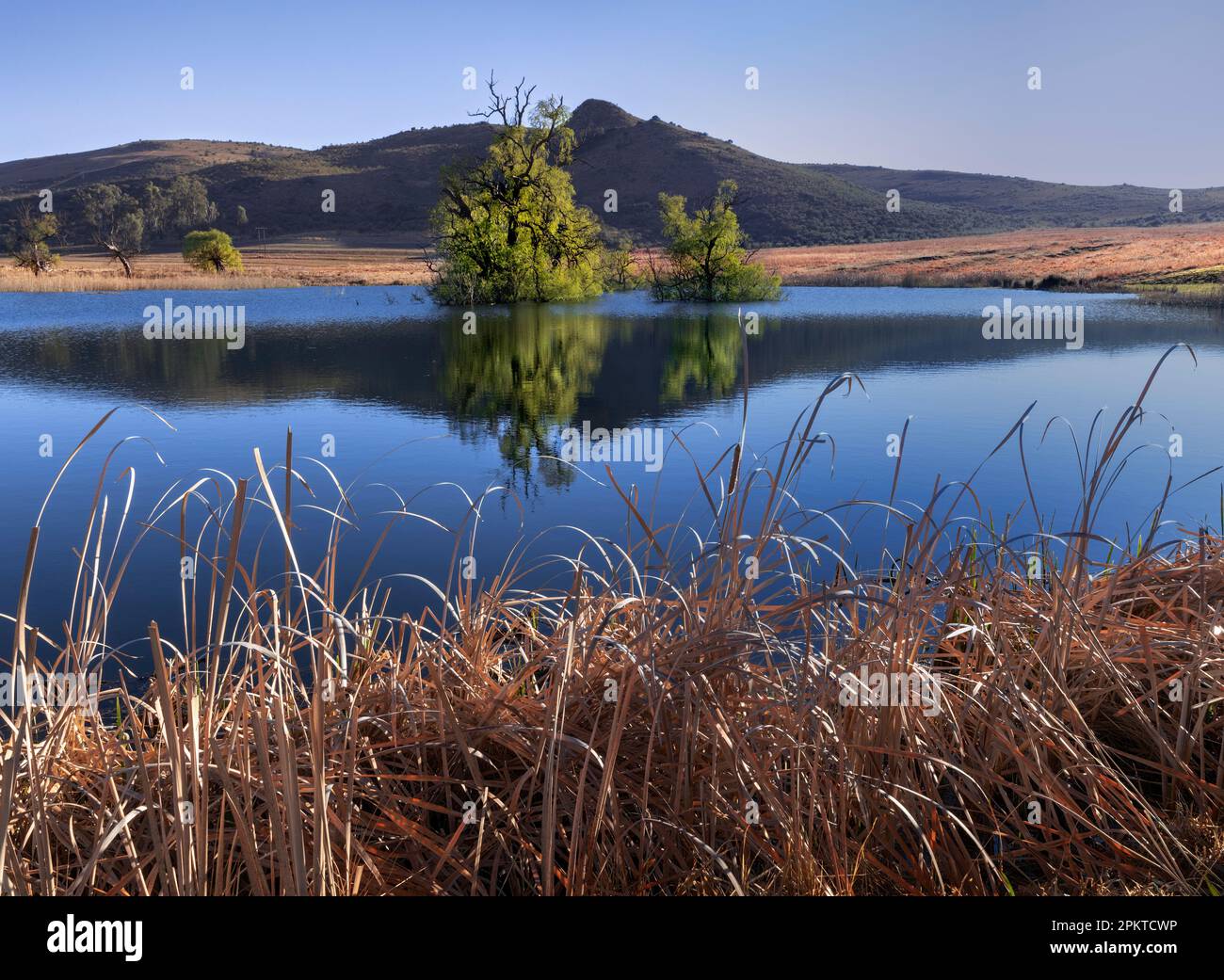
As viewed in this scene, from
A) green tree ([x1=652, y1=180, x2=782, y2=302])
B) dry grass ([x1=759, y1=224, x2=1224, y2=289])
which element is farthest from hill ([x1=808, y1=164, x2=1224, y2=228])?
green tree ([x1=652, y1=180, x2=782, y2=302])

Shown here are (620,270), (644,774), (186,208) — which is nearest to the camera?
(644,774)

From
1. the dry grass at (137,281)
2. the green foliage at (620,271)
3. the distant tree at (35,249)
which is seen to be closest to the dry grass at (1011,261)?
the green foliage at (620,271)

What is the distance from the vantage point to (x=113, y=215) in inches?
3174

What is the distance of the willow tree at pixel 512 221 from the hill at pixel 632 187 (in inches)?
1892

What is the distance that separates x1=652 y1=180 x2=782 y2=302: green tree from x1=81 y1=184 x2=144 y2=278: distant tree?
55283mm

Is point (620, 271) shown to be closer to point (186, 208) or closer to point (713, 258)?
point (713, 258)

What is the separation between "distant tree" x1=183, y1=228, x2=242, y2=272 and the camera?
144ft

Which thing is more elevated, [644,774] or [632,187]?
[632,187]

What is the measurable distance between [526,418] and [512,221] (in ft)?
A: 65.0

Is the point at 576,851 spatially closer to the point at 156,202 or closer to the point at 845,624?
the point at 845,624

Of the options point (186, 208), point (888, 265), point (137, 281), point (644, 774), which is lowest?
point (644, 774)

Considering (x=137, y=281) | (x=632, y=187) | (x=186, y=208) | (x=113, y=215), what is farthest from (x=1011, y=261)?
(x=113, y=215)

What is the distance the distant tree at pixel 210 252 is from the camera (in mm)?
43806

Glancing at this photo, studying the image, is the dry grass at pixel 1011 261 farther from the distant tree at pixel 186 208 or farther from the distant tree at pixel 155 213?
the distant tree at pixel 155 213
